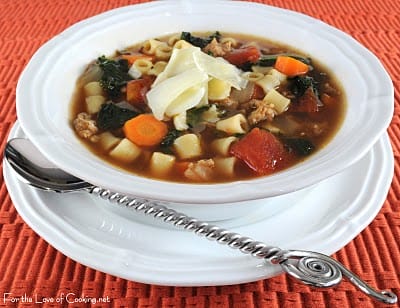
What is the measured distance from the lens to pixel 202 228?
2057 mm

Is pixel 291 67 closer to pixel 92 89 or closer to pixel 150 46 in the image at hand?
pixel 150 46

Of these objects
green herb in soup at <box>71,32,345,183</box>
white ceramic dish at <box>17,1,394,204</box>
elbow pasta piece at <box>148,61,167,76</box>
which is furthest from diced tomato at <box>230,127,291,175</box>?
elbow pasta piece at <box>148,61,167,76</box>

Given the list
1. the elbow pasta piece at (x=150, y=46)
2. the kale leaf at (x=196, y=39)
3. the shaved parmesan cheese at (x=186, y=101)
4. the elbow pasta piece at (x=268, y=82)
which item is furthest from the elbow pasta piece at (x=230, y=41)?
the shaved parmesan cheese at (x=186, y=101)

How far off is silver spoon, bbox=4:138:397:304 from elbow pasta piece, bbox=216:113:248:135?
0.58m

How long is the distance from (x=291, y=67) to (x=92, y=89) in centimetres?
106

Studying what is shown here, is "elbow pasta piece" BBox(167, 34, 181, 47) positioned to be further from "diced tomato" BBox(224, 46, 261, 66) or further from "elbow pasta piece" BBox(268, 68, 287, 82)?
"elbow pasta piece" BBox(268, 68, 287, 82)

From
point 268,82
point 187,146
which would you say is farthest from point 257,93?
point 187,146

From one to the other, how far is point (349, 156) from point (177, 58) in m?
1.12

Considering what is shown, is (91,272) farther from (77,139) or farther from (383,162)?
(383,162)

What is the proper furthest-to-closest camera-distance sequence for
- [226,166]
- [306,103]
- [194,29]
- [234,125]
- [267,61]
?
[194,29]
[267,61]
[306,103]
[234,125]
[226,166]

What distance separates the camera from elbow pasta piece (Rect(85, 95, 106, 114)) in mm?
2738

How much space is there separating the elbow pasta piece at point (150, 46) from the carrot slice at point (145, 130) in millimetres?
723

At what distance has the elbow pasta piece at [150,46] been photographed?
322cm

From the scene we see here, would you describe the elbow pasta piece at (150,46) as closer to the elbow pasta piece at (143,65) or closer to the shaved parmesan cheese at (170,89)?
the elbow pasta piece at (143,65)
